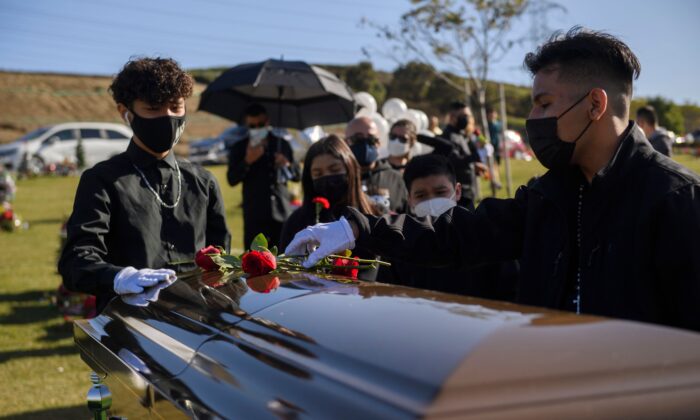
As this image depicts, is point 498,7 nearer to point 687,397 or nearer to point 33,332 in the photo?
point 33,332

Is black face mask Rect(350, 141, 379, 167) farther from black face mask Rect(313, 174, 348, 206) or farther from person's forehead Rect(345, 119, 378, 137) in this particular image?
black face mask Rect(313, 174, 348, 206)

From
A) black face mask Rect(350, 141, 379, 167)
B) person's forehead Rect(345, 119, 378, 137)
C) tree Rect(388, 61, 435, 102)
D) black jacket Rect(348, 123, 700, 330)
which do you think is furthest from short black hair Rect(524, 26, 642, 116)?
tree Rect(388, 61, 435, 102)

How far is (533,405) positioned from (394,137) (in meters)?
5.75

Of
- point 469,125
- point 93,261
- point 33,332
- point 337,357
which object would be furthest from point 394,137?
point 337,357

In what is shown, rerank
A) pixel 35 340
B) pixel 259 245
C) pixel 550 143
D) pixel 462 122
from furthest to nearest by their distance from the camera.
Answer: pixel 462 122 → pixel 35 340 → pixel 259 245 → pixel 550 143

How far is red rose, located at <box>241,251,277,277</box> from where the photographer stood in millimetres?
2080

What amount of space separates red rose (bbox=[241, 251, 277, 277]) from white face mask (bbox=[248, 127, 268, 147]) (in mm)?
4071

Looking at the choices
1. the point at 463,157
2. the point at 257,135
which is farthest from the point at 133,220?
the point at 463,157

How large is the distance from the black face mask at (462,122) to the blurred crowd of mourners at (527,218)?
15.7ft

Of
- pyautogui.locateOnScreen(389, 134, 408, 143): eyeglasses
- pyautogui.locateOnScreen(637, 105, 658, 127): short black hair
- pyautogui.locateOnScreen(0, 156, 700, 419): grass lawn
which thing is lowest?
pyautogui.locateOnScreen(0, 156, 700, 419): grass lawn

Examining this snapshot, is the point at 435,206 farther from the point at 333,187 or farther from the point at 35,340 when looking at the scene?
the point at 35,340

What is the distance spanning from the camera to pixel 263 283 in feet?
6.19

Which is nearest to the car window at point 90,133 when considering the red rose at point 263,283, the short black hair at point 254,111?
the short black hair at point 254,111

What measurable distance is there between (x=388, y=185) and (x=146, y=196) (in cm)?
276
